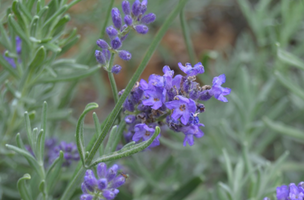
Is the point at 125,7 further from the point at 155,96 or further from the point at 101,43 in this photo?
the point at 155,96

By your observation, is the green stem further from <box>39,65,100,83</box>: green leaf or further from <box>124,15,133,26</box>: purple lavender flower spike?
<box>39,65,100,83</box>: green leaf

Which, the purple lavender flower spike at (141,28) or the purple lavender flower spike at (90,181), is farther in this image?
the purple lavender flower spike at (141,28)

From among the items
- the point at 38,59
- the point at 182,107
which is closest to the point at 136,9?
the point at 182,107

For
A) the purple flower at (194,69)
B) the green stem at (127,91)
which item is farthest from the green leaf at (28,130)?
the purple flower at (194,69)

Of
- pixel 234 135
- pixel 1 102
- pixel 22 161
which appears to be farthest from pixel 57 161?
pixel 234 135

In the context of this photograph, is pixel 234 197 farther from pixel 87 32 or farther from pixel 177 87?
pixel 87 32

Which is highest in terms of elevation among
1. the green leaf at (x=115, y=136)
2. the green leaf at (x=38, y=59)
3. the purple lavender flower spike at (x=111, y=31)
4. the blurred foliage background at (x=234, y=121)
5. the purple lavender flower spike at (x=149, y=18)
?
the purple lavender flower spike at (x=111, y=31)

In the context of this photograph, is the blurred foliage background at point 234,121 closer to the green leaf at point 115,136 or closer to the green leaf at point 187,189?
the green leaf at point 187,189
